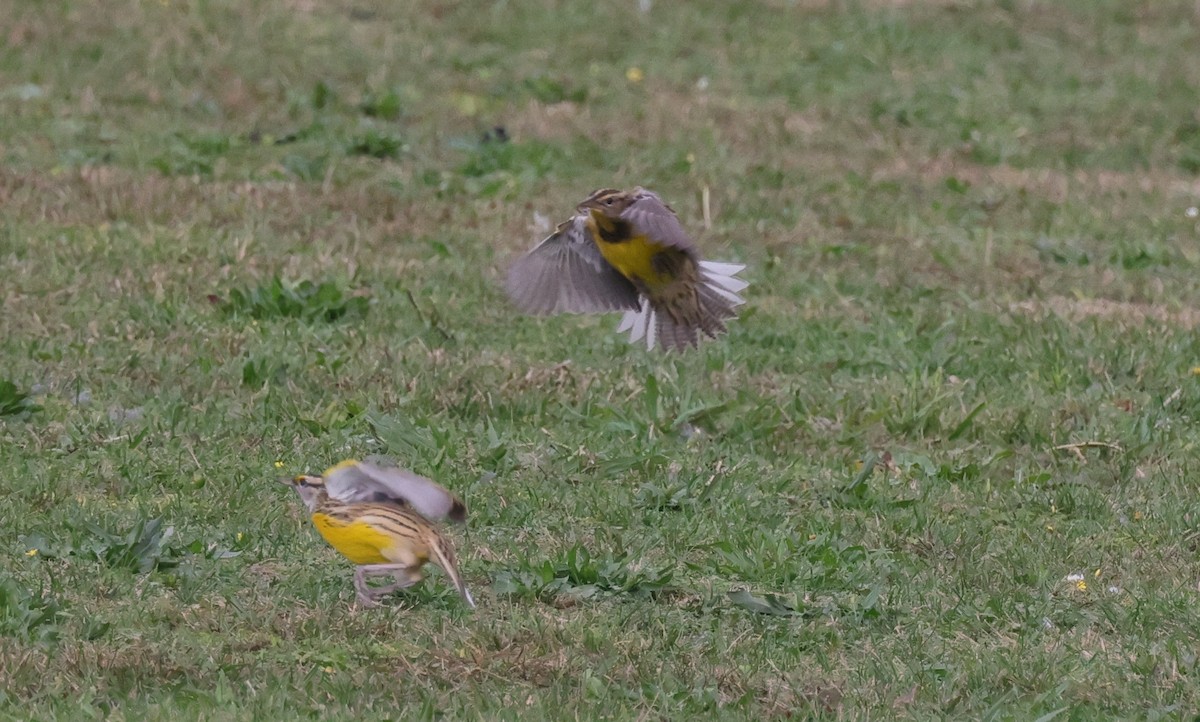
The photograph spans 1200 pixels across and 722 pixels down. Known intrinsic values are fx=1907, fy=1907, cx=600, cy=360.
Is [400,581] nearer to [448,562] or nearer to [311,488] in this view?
[448,562]

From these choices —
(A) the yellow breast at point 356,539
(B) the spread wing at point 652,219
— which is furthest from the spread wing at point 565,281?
(A) the yellow breast at point 356,539

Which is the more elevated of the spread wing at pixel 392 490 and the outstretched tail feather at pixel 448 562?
the spread wing at pixel 392 490

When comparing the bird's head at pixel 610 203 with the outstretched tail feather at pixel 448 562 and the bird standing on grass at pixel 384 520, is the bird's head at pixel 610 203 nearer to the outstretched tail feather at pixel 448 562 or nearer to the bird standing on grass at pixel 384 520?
the bird standing on grass at pixel 384 520

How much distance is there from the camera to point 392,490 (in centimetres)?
573

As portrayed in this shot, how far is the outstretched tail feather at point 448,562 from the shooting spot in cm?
562

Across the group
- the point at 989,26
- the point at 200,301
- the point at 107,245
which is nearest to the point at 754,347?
the point at 200,301

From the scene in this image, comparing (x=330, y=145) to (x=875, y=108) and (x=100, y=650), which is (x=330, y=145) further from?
(x=100, y=650)

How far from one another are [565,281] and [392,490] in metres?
2.18

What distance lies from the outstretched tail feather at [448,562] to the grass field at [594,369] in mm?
155

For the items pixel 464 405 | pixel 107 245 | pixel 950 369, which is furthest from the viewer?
pixel 107 245

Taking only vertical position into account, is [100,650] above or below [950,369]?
above

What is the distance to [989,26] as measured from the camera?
668 inches

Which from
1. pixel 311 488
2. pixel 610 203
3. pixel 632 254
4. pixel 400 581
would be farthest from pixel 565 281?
pixel 400 581

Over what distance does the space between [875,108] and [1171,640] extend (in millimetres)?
9312
